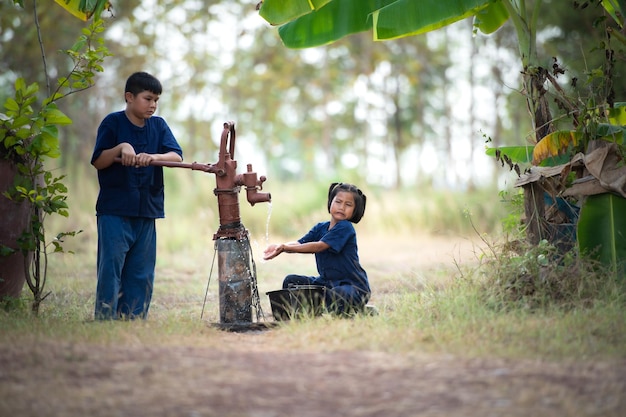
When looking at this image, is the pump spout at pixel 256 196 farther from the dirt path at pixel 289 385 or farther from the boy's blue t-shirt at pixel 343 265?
the dirt path at pixel 289 385

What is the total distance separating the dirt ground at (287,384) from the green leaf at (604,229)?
1876 millimetres

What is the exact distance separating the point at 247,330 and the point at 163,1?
51.8 ft

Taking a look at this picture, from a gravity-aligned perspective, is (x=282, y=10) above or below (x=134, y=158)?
above

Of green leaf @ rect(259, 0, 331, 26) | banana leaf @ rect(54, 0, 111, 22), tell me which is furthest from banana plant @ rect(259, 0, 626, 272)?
banana leaf @ rect(54, 0, 111, 22)

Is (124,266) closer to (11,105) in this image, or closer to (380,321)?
(11,105)

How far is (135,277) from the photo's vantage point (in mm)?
5566

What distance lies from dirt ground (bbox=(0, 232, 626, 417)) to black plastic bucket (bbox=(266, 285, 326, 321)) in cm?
126

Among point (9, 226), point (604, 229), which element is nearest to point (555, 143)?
point (604, 229)

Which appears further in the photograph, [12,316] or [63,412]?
[12,316]

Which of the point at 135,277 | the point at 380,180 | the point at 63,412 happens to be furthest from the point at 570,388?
the point at 380,180

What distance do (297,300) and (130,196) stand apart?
4.57 feet

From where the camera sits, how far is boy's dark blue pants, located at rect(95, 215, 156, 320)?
5258 millimetres

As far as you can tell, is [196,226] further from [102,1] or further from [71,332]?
[71,332]

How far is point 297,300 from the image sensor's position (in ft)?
17.6
